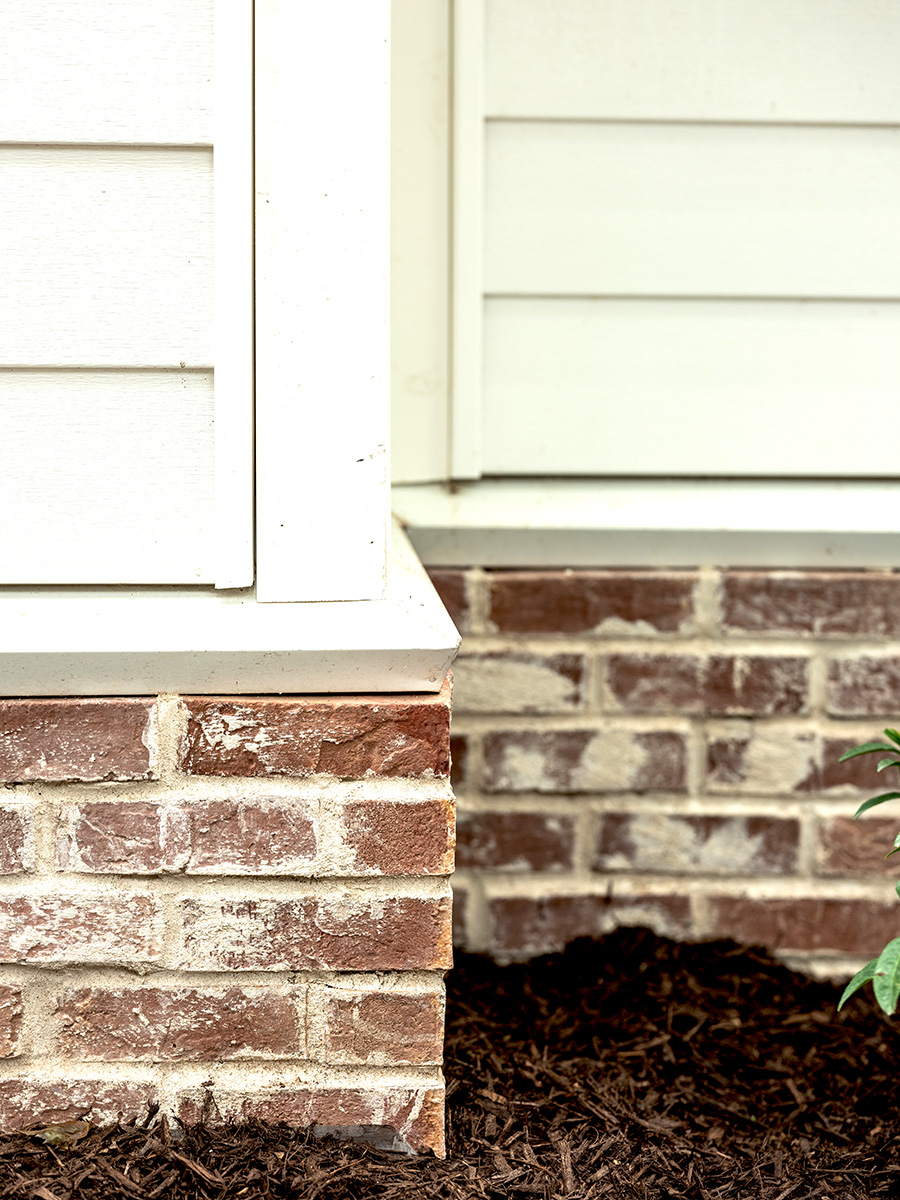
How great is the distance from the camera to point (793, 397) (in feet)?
4.95

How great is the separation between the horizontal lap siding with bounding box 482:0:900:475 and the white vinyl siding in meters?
0.62

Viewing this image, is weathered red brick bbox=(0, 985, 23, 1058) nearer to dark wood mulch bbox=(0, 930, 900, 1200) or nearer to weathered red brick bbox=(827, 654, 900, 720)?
dark wood mulch bbox=(0, 930, 900, 1200)

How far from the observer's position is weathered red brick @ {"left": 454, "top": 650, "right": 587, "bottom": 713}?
1525 millimetres

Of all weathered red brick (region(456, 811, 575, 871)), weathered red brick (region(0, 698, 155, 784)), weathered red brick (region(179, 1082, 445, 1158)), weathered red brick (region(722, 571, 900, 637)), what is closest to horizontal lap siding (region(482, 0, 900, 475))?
weathered red brick (region(722, 571, 900, 637))

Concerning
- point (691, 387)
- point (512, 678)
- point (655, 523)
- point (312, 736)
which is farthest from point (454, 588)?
point (312, 736)

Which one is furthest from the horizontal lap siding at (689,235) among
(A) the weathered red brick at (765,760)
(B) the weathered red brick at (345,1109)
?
(B) the weathered red brick at (345,1109)

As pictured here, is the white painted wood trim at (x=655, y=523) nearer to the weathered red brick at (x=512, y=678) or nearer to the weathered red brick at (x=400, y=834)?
the weathered red brick at (x=512, y=678)

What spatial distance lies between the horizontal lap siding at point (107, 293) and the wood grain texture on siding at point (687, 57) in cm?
65

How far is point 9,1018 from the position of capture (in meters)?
0.99

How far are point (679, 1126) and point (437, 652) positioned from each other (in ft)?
2.02

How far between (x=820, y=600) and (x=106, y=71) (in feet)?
3.73

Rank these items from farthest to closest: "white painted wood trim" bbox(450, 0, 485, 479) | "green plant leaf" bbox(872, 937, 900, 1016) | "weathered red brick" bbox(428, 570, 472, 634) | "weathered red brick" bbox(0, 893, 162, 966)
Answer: "weathered red brick" bbox(428, 570, 472, 634) < "white painted wood trim" bbox(450, 0, 485, 479) < "weathered red brick" bbox(0, 893, 162, 966) < "green plant leaf" bbox(872, 937, 900, 1016)

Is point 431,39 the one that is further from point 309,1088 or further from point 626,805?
point 309,1088

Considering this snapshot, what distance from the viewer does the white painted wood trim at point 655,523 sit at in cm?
151
